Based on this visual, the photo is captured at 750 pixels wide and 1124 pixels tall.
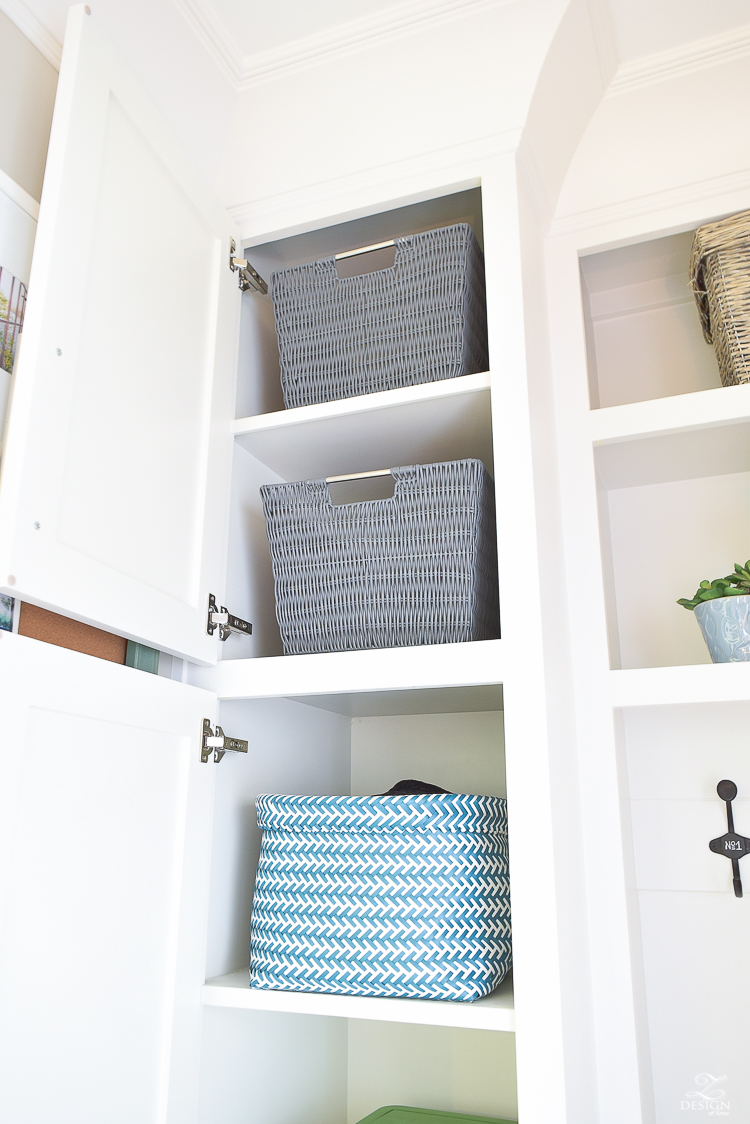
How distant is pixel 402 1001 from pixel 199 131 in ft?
4.23

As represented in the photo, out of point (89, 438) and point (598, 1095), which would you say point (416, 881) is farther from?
point (89, 438)

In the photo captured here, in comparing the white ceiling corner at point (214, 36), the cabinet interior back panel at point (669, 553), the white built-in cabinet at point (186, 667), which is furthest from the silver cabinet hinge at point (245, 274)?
the cabinet interior back panel at point (669, 553)

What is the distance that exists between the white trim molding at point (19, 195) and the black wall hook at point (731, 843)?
1.31 meters

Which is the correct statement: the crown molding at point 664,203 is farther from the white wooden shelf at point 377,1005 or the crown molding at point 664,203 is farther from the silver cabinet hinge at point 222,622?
the white wooden shelf at point 377,1005

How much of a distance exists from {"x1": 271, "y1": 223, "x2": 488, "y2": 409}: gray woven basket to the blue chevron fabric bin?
0.63m

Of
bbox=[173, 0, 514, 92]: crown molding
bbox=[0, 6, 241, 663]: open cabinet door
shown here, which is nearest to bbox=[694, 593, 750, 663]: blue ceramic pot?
bbox=[0, 6, 241, 663]: open cabinet door

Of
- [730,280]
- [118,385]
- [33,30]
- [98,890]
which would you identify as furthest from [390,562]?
[33,30]

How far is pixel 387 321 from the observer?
49.4 inches

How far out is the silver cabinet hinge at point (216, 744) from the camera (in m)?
1.10

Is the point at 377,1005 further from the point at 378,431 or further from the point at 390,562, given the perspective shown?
the point at 378,431

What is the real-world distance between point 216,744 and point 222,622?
6.7 inches

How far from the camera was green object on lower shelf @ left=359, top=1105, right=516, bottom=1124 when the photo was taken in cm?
128

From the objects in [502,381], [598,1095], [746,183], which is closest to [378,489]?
→ [502,381]

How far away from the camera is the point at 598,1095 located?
105cm
